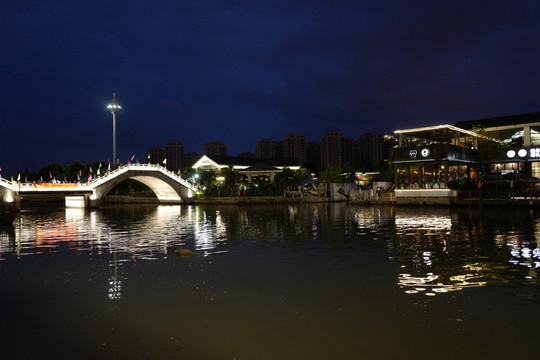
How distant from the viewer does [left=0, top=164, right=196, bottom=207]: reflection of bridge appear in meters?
41.9

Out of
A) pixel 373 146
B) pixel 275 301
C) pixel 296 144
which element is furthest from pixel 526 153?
pixel 296 144

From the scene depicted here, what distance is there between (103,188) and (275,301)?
151ft

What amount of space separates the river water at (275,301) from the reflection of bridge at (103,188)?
2973cm

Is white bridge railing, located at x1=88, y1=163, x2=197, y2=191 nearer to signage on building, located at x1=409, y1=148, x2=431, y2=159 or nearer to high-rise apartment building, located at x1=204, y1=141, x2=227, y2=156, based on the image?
signage on building, located at x1=409, y1=148, x2=431, y2=159

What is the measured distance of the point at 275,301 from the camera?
873 centimetres

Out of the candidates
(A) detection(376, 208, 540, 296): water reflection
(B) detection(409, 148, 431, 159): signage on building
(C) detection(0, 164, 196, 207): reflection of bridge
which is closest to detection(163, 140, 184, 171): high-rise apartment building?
(C) detection(0, 164, 196, 207): reflection of bridge

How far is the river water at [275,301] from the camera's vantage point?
6.46 meters

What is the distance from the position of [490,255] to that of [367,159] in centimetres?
8505

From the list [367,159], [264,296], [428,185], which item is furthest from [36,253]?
[367,159]

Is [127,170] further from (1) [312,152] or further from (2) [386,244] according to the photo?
(1) [312,152]

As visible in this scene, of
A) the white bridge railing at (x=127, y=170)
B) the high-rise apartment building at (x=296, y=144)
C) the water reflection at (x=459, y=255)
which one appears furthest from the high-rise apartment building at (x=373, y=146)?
the water reflection at (x=459, y=255)

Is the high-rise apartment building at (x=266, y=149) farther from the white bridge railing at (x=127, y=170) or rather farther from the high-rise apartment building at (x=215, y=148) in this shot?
the white bridge railing at (x=127, y=170)

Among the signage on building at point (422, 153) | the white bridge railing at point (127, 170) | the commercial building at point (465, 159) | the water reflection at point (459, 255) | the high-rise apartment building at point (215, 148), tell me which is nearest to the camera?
the water reflection at point (459, 255)

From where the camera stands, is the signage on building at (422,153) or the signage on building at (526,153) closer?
the signage on building at (422,153)
